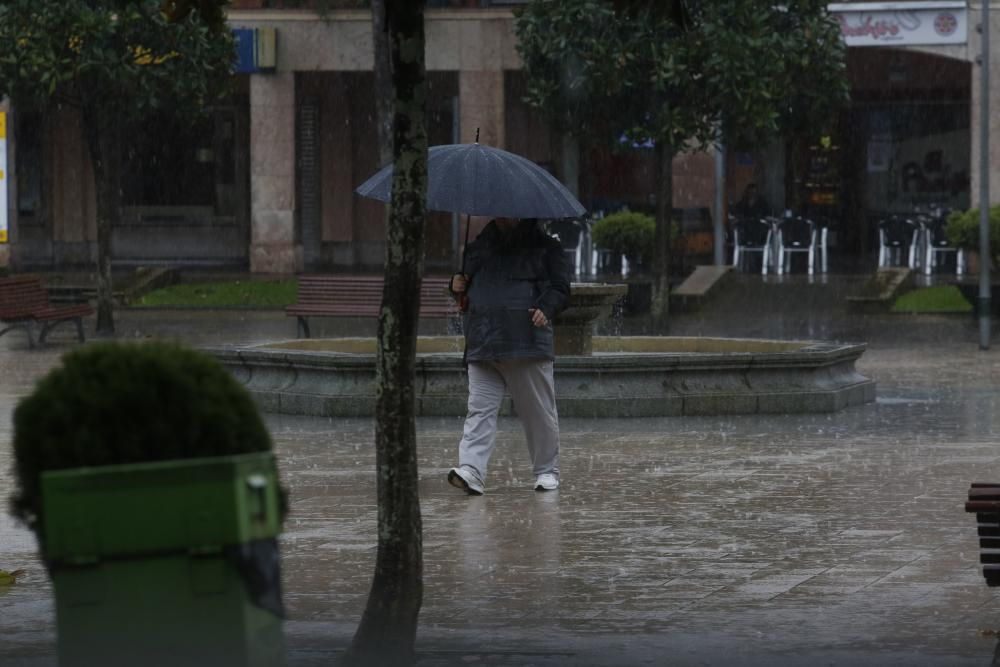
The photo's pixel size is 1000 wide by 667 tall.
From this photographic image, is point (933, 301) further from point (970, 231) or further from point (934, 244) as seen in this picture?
point (934, 244)

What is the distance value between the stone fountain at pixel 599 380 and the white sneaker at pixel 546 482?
3811 mm

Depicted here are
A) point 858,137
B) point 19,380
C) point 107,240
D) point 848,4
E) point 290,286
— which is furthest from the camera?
point 858,137

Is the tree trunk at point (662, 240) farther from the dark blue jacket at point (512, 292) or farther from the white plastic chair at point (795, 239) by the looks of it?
the dark blue jacket at point (512, 292)

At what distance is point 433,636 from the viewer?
24.1 ft

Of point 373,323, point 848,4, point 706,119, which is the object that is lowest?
point 373,323

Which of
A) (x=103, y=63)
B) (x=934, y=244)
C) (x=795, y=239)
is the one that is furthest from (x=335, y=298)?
(x=934, y=244)

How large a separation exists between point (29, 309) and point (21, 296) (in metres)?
0.25

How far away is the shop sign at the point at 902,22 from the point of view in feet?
109

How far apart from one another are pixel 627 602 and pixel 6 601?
95.1 inches

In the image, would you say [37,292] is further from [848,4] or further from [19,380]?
[848,4]

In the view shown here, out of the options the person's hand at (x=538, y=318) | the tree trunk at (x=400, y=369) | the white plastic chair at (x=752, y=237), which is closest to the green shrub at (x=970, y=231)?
the white plastic chair at (x=752, y=237)

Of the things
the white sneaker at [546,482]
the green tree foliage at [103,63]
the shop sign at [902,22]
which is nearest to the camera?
the white sneaker at [546,482]

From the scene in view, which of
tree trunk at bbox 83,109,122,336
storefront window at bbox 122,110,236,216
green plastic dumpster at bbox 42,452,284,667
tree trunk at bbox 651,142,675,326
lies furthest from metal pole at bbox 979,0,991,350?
green plastic dumpster at bbox 42,452,284,667

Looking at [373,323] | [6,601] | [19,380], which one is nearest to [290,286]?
[373,323]
